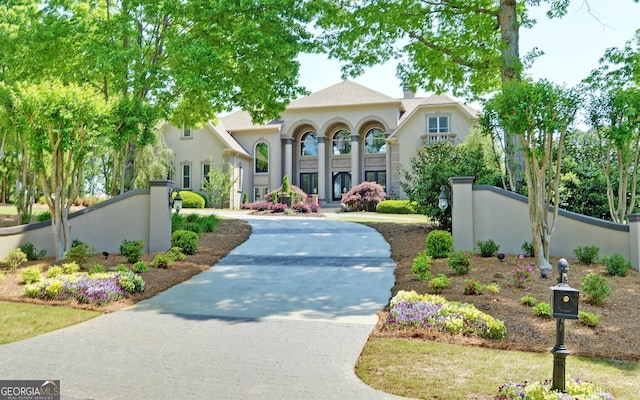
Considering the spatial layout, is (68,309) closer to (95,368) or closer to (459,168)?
(95,368)

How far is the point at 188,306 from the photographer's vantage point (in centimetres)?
700

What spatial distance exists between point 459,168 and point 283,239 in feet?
19.1

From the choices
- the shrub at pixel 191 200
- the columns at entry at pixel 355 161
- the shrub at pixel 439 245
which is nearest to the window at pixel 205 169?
the shrub at pixel 191 200

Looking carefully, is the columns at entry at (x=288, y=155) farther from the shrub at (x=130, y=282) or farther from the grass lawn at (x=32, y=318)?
the grass lawn at (x=32, y=318)

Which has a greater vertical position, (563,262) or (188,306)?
(563,262)

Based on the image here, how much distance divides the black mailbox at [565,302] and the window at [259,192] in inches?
1223

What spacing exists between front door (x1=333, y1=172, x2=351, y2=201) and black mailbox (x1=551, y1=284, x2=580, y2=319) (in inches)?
1196

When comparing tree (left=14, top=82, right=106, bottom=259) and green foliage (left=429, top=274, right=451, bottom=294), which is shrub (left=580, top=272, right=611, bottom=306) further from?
tree (left=14, top=82, right=106, bottom=259)

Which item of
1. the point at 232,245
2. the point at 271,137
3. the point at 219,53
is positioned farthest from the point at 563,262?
the point at 271,137

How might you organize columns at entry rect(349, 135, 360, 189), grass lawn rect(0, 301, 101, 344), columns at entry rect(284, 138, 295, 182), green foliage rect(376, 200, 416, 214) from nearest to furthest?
grass lawn rect(0, 301, 101, 344) < green foliage rect(376, 200, 416, 214) < columns at entry rect(349, 135, 360, 189) < columns at entry rect(284, 138, 295, 182)

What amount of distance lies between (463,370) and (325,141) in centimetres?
2966

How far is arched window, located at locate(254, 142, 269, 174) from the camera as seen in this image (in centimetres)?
3372

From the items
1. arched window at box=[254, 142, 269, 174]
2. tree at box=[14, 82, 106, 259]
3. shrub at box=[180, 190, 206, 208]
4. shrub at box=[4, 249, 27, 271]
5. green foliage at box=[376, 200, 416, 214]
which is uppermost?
arched window at box=[254, 142, 269, 174]

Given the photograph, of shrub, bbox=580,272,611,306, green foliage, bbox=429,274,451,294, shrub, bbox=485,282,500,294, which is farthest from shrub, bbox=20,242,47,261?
shrub, bbox=580,272,611,306
